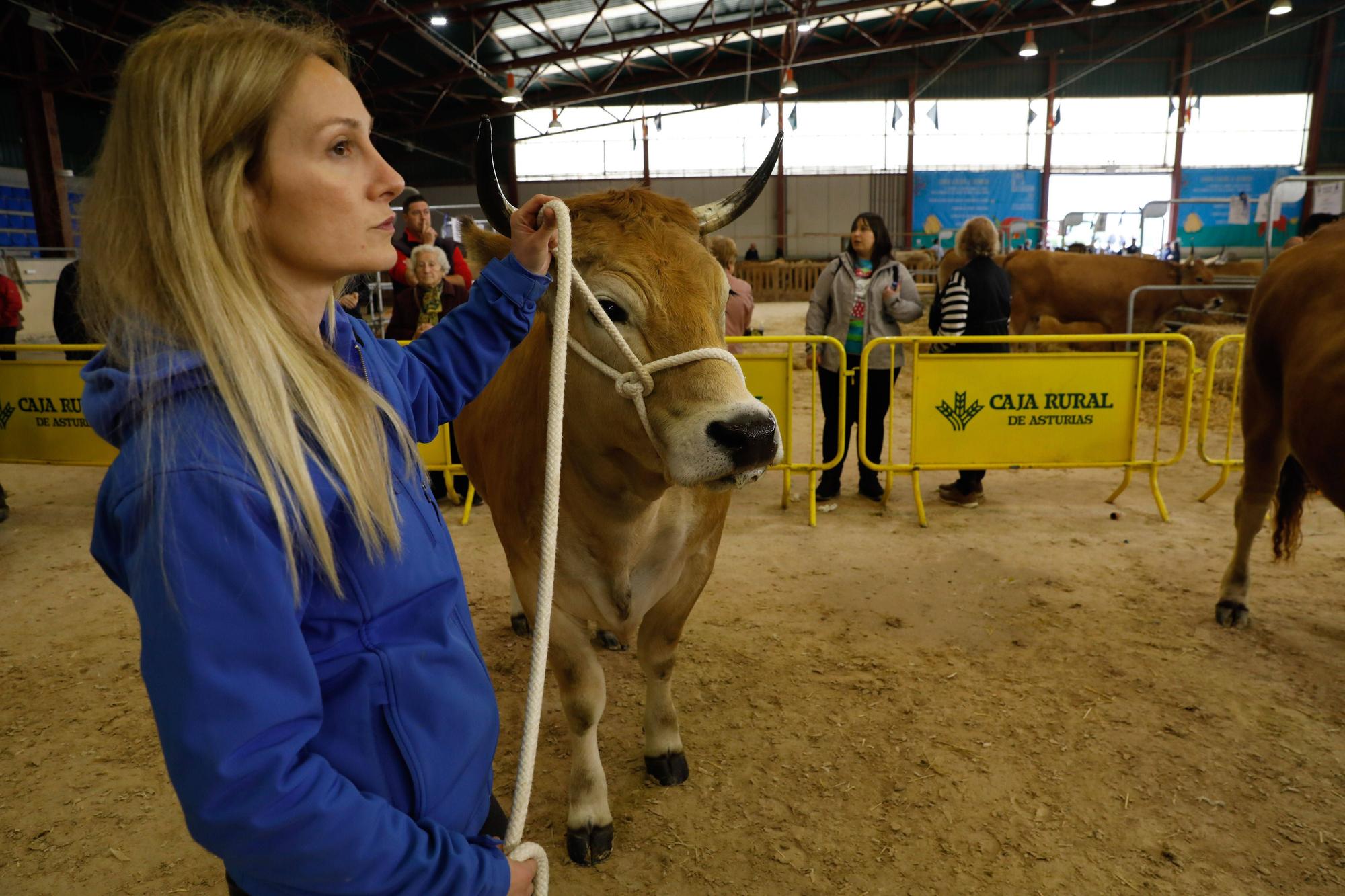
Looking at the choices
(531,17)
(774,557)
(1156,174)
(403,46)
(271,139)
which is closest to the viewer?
(271,139)

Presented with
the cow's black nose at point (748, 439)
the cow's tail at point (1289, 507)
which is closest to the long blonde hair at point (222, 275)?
the cow's black nose at point (748, 439)

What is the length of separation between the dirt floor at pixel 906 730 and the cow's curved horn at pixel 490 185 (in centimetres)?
199

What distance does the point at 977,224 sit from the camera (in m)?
5.85

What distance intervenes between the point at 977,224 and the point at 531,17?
52.4 ft

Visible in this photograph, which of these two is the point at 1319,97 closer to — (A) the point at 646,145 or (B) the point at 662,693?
(A) the point at 646,145

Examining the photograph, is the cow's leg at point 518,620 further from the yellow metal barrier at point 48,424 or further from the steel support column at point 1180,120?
the steel support column at point 1180,120

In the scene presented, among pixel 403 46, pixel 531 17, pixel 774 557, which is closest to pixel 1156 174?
pixel 531 17

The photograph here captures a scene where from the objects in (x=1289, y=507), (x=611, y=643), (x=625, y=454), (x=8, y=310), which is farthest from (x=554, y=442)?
(x=8, y=310)

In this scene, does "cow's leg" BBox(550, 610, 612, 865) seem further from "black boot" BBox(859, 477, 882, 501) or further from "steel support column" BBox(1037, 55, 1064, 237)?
"steel support column" BBox(1037, 55, 1064, 237)

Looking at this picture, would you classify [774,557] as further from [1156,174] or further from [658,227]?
[1156,174]

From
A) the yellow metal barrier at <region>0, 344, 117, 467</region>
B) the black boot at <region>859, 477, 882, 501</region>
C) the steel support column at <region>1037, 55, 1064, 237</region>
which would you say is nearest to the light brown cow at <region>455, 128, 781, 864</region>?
the black boot at <region>859, 477, 882, 501</region>

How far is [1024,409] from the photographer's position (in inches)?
223

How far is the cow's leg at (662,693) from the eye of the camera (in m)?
2.79

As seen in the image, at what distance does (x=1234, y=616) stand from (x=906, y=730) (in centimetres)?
204
